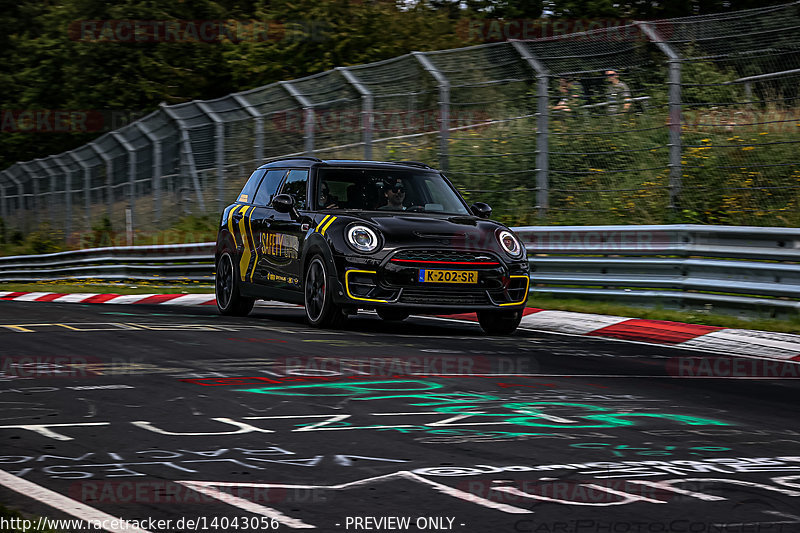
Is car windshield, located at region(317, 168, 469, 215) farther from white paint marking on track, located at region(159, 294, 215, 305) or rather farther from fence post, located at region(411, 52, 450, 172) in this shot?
white paint marking on track, located at region(159, 294, 215, 305)

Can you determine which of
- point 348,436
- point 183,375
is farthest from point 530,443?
point 183,375

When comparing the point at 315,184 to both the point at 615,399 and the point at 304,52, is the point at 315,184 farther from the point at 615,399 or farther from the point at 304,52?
the point at 304,52

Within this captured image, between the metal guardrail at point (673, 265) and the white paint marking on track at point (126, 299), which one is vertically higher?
the metal guardrail at point (673, 265)

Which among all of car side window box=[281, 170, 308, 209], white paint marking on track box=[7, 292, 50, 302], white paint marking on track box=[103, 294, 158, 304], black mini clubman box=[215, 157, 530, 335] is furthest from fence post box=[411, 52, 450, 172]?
white paint marking on track box=[7, 292, 50, 302]

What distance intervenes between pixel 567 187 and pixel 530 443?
9.85 metres

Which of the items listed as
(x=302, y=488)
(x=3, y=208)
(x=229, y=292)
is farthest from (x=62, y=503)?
(x=3, y=208)

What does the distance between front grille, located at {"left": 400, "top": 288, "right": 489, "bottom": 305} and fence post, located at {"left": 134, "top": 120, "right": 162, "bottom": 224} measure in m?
14.2

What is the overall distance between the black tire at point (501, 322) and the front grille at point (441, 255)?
671mm

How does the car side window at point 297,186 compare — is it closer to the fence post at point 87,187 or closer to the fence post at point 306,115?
the fence post at point 306,115

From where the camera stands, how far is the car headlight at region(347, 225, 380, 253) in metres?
10.6

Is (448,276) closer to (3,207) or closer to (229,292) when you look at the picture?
(229,292)

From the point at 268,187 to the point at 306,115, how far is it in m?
6.27

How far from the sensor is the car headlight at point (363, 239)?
1065cm

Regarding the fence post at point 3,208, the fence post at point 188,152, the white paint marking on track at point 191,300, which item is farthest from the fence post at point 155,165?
the fence post at point 3,208
